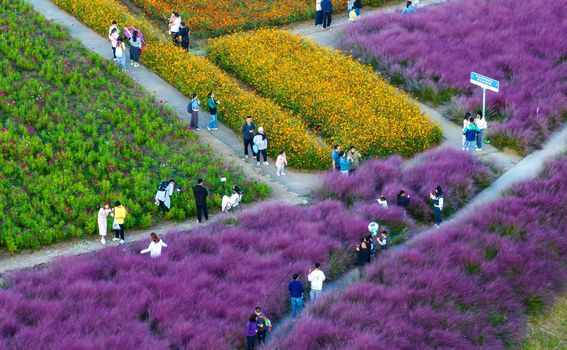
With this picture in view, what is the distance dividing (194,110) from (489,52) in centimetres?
1187

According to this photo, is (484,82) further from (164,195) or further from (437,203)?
(164,195)

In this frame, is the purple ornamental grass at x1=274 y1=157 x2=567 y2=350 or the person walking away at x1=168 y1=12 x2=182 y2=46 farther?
the person walking away at x1=168 y1=12 x2=182 y2=46

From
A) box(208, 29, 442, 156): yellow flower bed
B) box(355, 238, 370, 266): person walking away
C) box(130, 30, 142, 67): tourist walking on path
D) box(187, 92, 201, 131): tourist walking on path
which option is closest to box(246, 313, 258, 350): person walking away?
box(355, 238, 370, 266): person walking away

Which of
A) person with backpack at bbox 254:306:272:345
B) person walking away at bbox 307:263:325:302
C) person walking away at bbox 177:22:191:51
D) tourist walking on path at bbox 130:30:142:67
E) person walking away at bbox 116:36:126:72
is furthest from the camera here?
person walking away at bbox 177:22:191:51

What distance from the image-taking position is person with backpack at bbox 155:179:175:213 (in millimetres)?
24531

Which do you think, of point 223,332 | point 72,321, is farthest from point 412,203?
point 72,321

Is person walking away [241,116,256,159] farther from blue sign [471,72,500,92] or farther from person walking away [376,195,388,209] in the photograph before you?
blue sign [471,72,500,92]

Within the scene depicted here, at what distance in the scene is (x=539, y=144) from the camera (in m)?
29.8

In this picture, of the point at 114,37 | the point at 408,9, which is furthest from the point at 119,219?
the point at 408,9

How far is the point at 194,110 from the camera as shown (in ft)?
94.8

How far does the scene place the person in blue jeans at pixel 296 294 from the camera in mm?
20402

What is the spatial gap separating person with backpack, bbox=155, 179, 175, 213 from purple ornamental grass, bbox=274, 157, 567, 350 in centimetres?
562

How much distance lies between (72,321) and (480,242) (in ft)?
32.4

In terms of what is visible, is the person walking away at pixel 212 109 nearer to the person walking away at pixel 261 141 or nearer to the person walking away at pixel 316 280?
the person walking away at pixel 261 141
